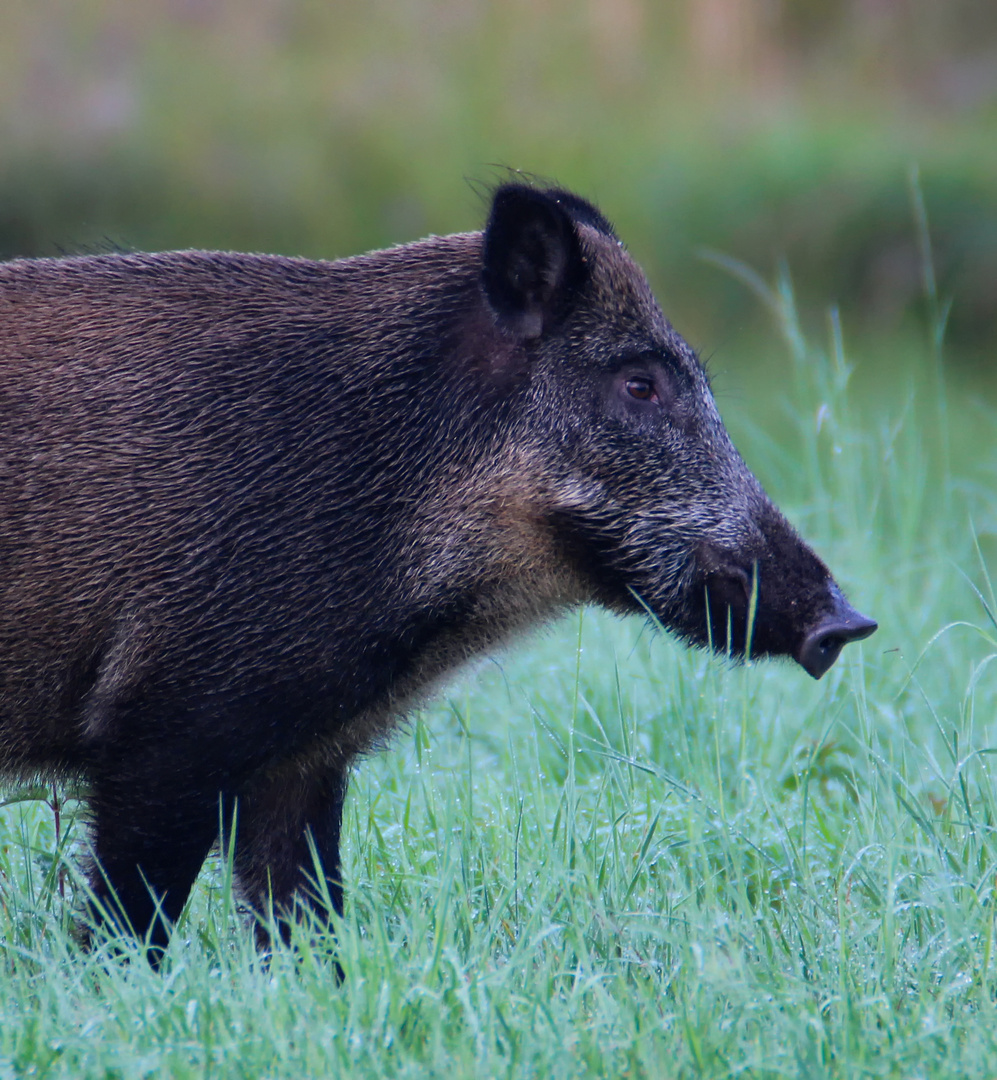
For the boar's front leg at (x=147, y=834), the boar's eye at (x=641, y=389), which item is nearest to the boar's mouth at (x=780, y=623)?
the boar's eye at (x=641, y=389)

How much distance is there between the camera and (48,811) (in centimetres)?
400

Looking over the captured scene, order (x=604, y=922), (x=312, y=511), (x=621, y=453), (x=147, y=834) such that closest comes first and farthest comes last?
(x=604, y=922) → (x=147, y=834) → (x=312, y=511) → (x=621, y=453)

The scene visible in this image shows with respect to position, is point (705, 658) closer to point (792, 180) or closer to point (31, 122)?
point (31, 122)

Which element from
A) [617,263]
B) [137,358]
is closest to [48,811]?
[137,358]

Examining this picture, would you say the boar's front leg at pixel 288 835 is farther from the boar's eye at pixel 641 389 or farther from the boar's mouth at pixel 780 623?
the boar's eye at pixel 641 389

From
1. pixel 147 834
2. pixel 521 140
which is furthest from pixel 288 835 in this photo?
pixel 521 140

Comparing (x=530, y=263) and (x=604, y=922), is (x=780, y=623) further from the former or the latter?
(x=530, y=263)

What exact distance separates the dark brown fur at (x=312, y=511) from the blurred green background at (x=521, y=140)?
8773 mm

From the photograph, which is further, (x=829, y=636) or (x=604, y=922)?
(x=829, y=636)

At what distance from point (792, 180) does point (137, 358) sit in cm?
1200

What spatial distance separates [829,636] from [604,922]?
29.5 inches

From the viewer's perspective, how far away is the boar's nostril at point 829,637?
316 cm

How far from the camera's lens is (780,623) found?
3236 millimetres

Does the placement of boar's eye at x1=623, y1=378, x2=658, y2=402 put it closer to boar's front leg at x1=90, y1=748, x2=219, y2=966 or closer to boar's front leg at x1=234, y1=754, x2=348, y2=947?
boar's front leg at x1=234, y1=754, x2=348, y2=947
